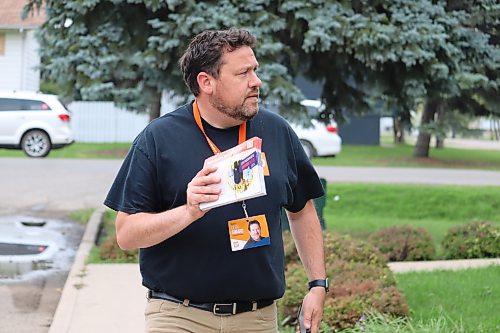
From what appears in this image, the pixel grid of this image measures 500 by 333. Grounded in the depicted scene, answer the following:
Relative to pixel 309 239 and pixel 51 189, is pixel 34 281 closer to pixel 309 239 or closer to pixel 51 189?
pixel 309 239

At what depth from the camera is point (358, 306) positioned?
6.26 m

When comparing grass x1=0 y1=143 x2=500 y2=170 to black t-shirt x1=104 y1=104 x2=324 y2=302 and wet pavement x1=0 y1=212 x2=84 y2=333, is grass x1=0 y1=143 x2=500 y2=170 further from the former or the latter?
black t-shirt x1=104 y1=104 x2=324 y2=302

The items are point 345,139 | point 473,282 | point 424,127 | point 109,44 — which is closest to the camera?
point 473,282

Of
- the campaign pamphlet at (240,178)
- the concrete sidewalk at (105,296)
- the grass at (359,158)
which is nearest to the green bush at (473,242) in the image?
the concrete sidewalk at (105,296)

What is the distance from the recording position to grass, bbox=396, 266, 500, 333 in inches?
259

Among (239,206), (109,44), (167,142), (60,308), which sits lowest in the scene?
(60,308)

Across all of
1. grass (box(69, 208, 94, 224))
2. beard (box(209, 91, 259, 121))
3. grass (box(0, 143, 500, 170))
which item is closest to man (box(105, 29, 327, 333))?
beard (box(209, 91, 259, 121))

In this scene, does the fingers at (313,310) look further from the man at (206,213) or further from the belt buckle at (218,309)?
the belt buckle at (218,309)

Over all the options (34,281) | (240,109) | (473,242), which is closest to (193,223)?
(240,109)

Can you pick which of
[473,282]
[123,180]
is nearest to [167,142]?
[123,180]

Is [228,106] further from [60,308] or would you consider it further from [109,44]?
[109,44]

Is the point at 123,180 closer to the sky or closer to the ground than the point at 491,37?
closer to the ground

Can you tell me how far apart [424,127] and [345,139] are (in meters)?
16.2

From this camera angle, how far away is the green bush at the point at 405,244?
34.8 feet
